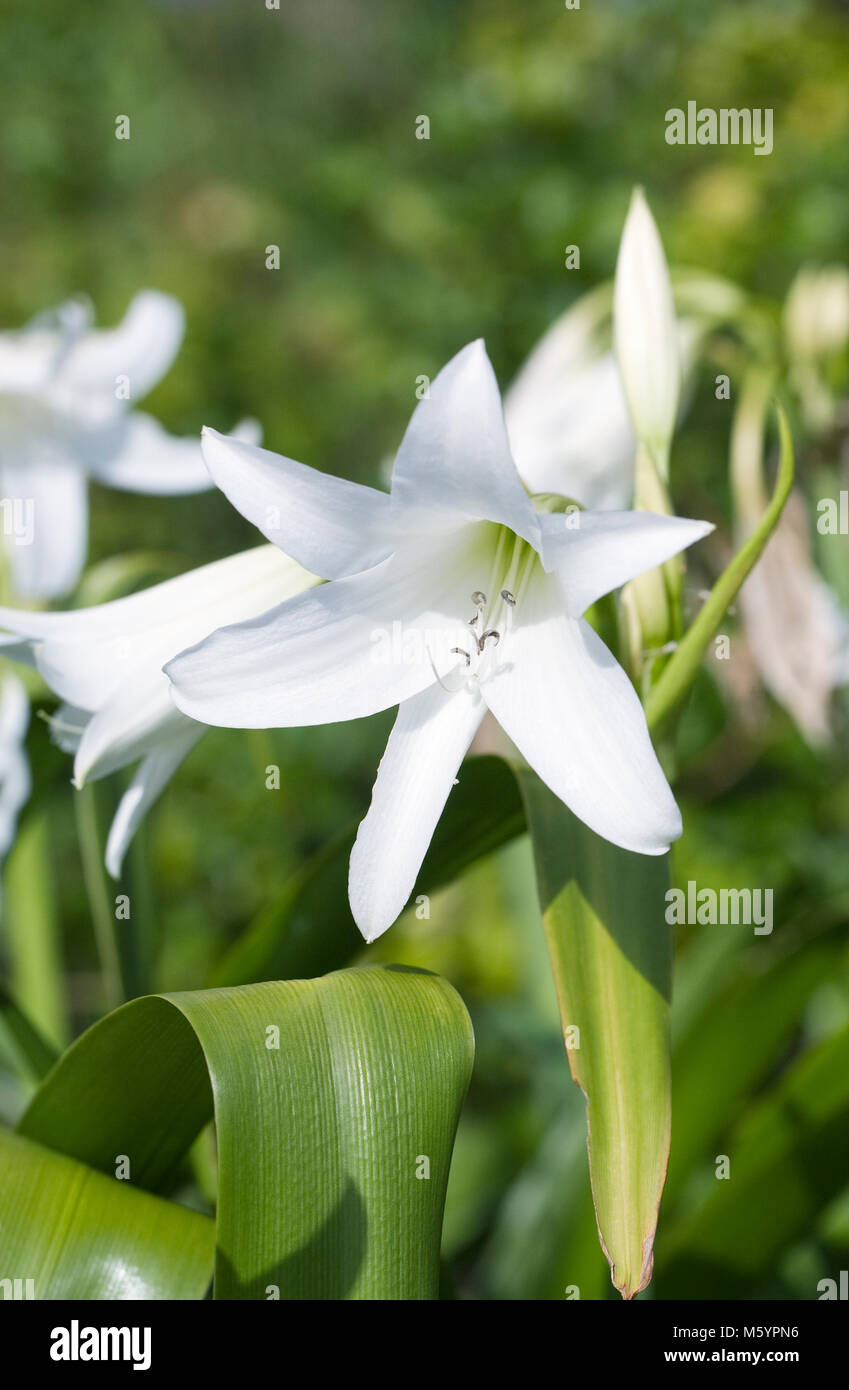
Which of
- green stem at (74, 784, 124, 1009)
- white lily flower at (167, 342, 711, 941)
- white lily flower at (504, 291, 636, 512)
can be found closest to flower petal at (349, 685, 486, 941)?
white lily flower at (167, 342, 711, 941)

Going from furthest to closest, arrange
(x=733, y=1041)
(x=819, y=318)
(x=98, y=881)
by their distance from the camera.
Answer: (x=819, y=318)
(x=733, y=1041)
(x=98, y=881)

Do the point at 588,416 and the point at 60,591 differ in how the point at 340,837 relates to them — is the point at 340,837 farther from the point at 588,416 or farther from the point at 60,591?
the point at 588,416

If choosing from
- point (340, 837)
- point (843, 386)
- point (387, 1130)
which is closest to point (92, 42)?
point (843, 386)

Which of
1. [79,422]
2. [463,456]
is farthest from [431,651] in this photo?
[79,422]

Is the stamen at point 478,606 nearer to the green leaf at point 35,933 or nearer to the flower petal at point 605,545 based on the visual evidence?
the flower petal at point 605,545

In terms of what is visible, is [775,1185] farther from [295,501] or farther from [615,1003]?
[295,501]

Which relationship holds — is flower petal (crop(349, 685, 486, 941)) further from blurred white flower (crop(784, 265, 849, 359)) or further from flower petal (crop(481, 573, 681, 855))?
blurred white flower (crop(784, 265, 849, 359))
